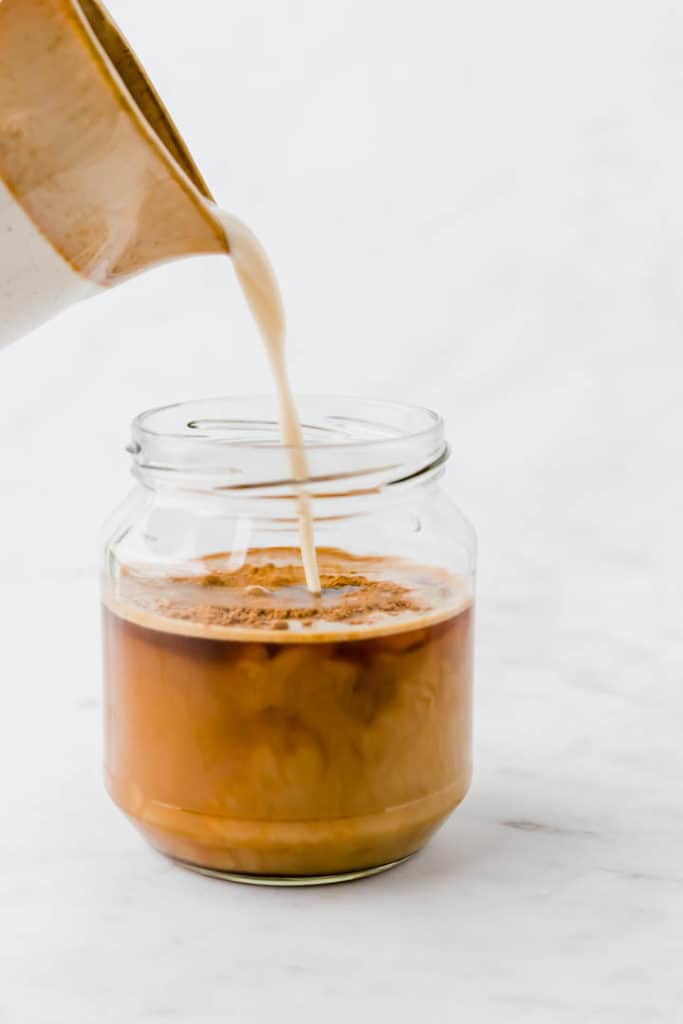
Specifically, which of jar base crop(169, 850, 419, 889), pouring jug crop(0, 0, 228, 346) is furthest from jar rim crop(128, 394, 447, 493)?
jar base crop(169, 850, 419, 889)

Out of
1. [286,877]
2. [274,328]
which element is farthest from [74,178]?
[286,877]

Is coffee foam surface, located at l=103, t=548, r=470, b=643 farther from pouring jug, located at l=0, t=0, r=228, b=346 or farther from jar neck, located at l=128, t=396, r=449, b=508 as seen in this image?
pouring jug, located at l=0, t=0, r=228, b=346

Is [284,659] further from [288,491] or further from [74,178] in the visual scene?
[74,178]

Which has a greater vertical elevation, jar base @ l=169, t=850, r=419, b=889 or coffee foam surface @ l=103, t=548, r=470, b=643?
coffee foam surface @ l=103, t=548, r=470, b=643

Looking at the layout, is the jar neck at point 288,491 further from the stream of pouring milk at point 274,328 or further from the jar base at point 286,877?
the jar base at point 286,877

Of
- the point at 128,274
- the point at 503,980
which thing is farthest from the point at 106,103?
the point at 503,980

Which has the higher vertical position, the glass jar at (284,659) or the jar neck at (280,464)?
the jar neck at (280,464)

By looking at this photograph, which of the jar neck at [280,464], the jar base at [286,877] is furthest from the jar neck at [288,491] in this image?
the jar base at [286,877]
